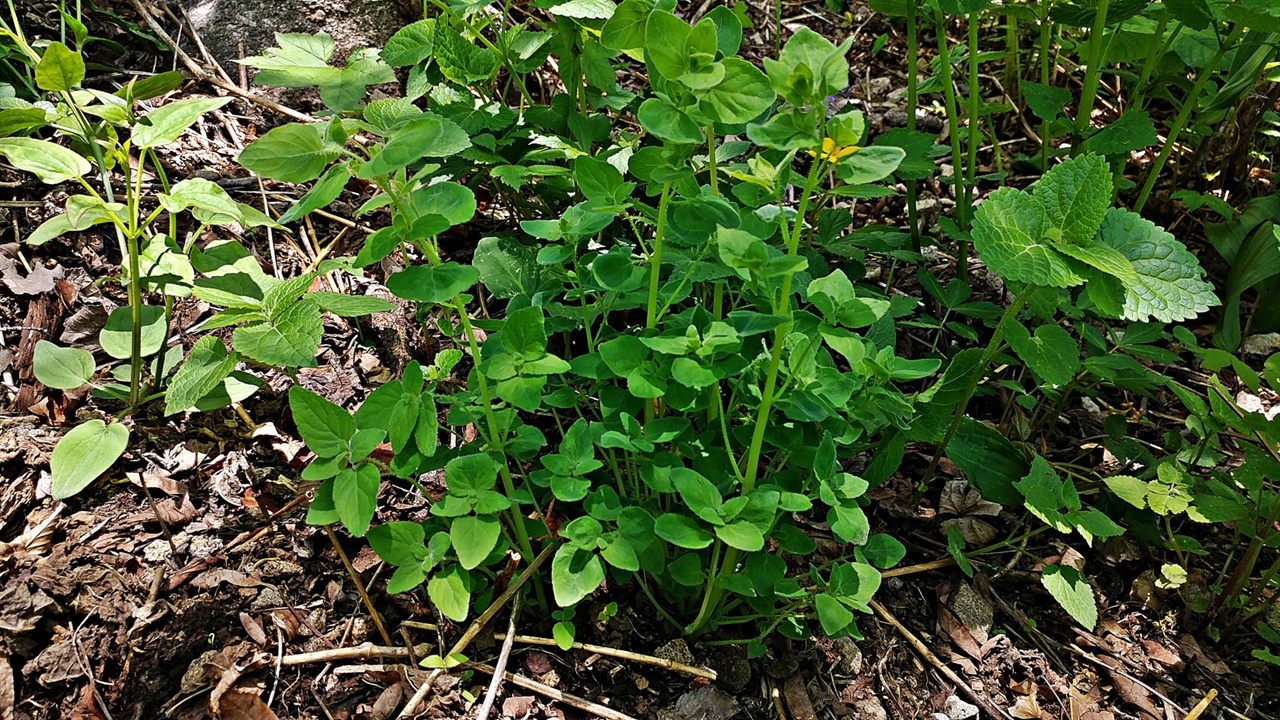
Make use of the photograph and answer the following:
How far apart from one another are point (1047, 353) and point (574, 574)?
92 centimetres

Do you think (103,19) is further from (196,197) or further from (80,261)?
(196,197)

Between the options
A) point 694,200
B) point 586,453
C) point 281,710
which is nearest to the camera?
point 694,200

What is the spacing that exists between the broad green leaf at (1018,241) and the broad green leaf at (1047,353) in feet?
0.56

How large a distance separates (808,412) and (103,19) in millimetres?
2329

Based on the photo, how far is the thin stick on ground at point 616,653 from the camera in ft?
4.88

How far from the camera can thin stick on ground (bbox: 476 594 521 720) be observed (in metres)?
1.40

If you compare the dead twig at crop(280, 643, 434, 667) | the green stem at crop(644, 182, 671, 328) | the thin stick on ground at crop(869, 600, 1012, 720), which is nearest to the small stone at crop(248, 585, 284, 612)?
the dead twig at crop(280, 643, 434, 667)

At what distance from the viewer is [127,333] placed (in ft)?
5.34

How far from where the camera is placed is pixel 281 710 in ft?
4.61

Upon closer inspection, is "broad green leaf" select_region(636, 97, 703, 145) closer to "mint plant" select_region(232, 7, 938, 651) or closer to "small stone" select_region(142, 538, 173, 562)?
"mint plant" select_region(232, 7, 938, 651)

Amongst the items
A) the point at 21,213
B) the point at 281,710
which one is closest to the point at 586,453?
the point at 281,710

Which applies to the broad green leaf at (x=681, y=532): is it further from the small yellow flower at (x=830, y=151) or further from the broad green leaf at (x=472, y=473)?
the small yellow flower at (x=830, y=151)

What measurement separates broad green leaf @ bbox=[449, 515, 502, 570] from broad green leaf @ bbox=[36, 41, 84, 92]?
0.96m

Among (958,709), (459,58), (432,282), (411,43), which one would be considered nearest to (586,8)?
(459,58)
